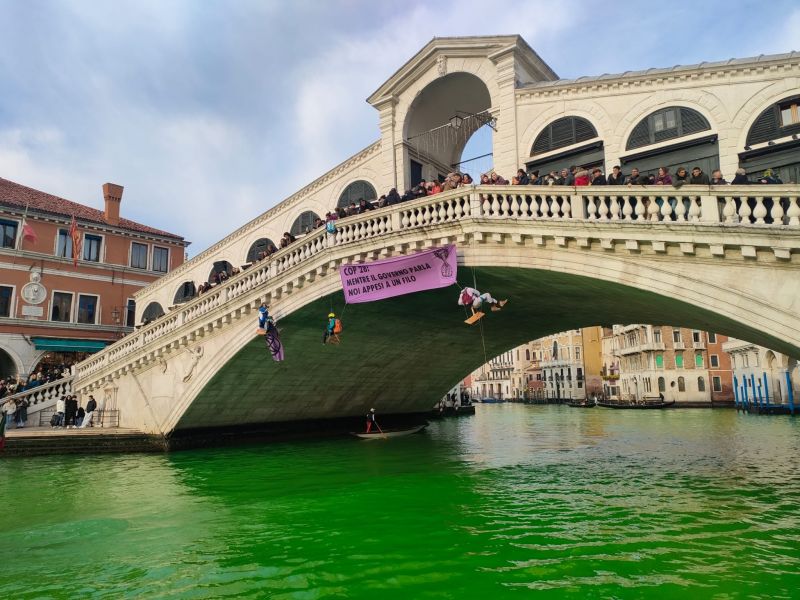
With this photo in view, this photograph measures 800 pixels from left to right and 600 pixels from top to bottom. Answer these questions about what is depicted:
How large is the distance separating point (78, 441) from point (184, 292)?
10597 mm

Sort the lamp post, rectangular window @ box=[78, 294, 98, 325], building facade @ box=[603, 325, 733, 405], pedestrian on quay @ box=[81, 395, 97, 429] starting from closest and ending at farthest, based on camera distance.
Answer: pedestrian on quay @ box=[81, 395, 97, 429], rectangular window @ box=[78, 294, 98, 325], the lamp post, building facade @ box=[603, 325, 733, 405]

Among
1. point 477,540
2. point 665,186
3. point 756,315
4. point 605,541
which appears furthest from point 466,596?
point 665,186

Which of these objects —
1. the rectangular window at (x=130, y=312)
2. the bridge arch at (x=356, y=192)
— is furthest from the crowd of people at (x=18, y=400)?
the bridge arch at (x=356, y=192)

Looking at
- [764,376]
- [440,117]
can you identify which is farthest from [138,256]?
[764,376]

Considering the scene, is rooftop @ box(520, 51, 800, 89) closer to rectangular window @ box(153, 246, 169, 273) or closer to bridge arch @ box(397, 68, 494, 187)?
bridge arch @ box(397, 68, 494, 187)

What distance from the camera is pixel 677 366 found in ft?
190

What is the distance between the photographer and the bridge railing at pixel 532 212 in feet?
34.0

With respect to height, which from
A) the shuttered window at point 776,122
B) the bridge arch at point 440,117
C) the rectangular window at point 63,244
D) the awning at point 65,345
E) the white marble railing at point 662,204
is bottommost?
the awning at point 65,345

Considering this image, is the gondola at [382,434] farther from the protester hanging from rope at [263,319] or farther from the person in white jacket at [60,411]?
the person in white jacket at [60,411]

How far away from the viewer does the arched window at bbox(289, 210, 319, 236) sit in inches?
921

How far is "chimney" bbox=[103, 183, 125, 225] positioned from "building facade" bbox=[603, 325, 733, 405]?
157 ft

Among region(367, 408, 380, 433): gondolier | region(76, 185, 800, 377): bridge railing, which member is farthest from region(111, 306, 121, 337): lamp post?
region(367, 408, 380, 433): gondolier

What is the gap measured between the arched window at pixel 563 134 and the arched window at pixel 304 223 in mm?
9920

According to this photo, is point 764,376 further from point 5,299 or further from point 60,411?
point 5,299
